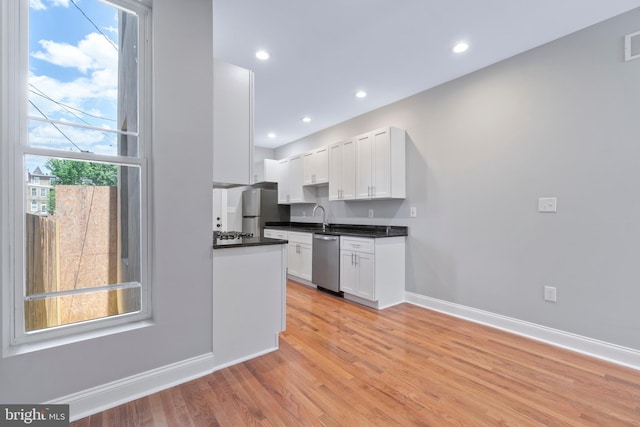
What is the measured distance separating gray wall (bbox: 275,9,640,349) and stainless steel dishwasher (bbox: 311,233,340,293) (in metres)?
0.98

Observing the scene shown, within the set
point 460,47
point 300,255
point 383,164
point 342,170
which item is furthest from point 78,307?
point 460,47

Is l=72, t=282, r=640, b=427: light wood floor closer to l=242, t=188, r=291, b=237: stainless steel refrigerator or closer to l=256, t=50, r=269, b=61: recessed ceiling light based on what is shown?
l=256, t=50, r=269, b=61: recessed ceiling light

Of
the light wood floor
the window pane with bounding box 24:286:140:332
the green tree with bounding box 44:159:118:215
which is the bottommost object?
the light wood floor

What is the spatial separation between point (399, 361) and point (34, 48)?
122 inches

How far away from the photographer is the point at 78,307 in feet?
5.43

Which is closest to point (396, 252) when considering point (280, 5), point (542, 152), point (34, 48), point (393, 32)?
point (542, 152)

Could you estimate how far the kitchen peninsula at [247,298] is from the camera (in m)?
2.01

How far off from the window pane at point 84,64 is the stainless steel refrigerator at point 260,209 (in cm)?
368

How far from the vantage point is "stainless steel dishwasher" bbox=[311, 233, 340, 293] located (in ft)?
12.4

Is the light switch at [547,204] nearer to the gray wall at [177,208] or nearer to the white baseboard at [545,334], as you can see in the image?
the white baseboard at [545,334]

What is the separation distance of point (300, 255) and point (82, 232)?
307cm

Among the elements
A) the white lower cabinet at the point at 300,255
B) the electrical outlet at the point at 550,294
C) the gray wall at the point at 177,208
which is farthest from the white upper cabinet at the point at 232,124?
the electrical outlet at the point at 550,294

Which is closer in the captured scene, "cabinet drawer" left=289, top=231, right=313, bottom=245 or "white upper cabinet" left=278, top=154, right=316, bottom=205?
"cabinet drawer" left=289, top=231, right=313, bottom=245

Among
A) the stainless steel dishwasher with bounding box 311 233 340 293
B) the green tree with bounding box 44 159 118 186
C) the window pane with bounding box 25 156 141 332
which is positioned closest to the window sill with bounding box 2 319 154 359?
the window pane with bounding box 25 156 141 332
